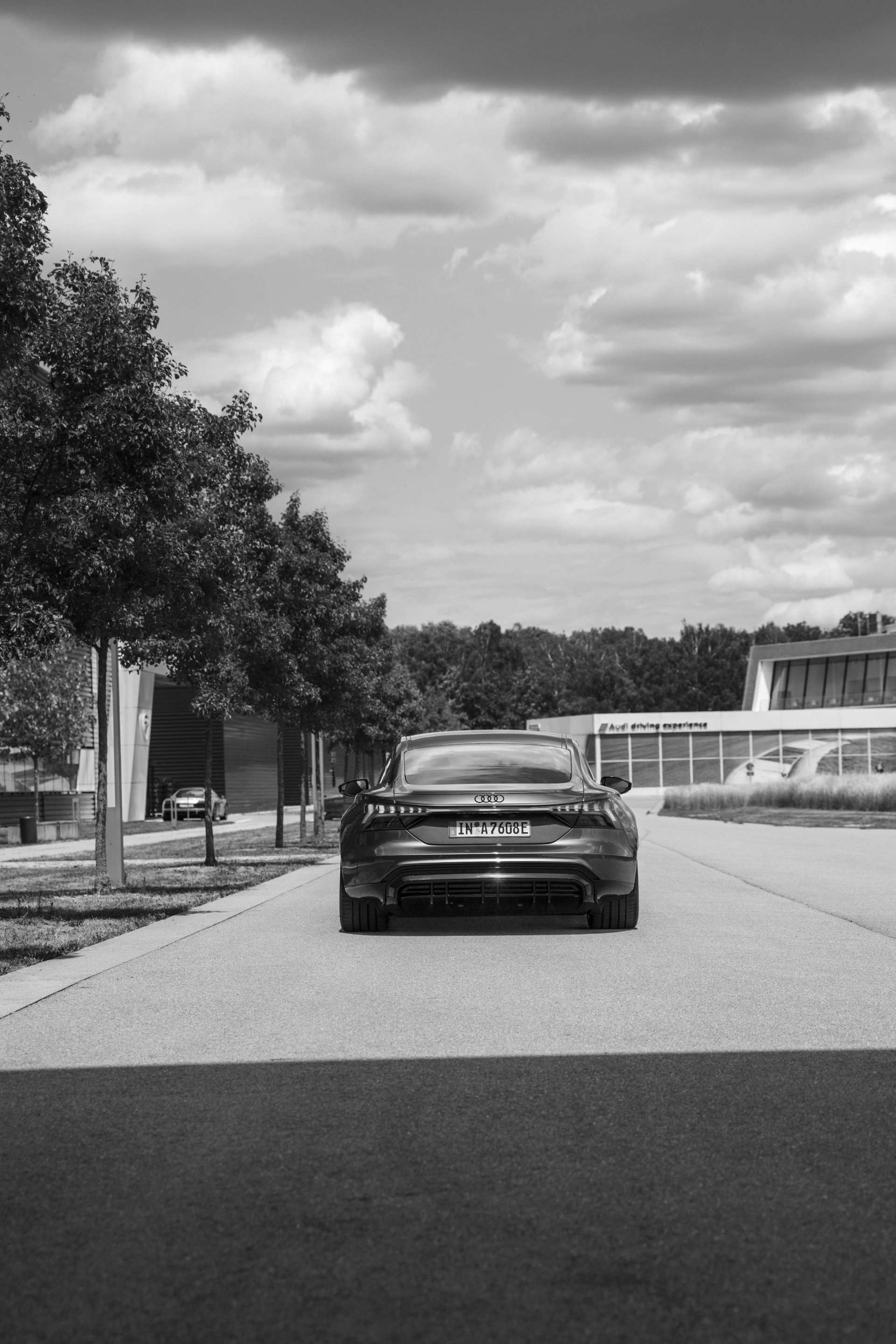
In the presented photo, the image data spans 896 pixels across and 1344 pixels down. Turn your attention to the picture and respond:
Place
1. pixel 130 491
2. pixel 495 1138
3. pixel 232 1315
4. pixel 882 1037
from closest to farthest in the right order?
pixel 232 1315
pixel 495 1138
pixel 882 1037
pixel 130 491

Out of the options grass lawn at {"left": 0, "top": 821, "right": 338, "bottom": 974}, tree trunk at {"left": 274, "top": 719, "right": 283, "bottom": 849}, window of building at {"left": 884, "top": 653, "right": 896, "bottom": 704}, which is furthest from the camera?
window of building at {"left": 884, "top": 653, "right": 896, "bottom": 704}

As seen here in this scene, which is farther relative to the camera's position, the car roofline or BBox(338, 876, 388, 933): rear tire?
the car roofline

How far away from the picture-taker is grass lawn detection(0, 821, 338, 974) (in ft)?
41.3

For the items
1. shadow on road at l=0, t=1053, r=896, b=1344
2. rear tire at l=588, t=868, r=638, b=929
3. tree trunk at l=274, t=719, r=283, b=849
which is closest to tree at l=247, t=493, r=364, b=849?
tree trunk at l=274, t=719, r=283, b=849

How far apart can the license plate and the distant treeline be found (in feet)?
432

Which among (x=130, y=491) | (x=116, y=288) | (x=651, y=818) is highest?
(x=116, y=288)

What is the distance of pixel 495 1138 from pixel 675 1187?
81cm

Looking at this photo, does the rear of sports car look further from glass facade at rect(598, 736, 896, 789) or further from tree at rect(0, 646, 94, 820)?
glass facade at rect(598, 736, 896, 789)

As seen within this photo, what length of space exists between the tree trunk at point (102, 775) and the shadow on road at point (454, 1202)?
11.9 meters

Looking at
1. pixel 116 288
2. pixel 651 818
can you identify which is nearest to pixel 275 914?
pixel 116 288

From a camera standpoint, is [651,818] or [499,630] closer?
[651,818]

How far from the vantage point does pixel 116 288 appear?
18156mm

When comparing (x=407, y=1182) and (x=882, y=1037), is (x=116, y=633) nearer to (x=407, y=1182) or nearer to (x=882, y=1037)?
(x=882, y=1037)

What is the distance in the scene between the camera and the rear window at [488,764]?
40.1ft
